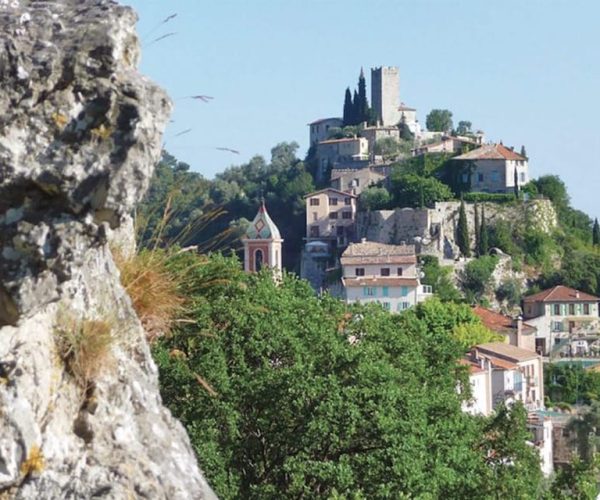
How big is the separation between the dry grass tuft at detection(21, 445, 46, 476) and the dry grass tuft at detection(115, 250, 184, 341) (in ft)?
5.10

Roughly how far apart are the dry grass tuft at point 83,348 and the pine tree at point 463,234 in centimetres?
11172

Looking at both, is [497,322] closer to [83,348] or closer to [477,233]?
[477,233]

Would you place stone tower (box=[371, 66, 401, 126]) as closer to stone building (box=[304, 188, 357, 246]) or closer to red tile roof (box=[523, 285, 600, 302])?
stone building (box=[304, 188, 357, 246])

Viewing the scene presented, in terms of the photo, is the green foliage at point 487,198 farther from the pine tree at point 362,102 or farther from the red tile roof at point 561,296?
the pine tree at point 362,102

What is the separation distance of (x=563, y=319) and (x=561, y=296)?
1632 mm

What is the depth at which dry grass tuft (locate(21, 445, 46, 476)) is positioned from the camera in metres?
3.95

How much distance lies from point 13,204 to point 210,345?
11.3m

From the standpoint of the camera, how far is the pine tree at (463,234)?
116 m

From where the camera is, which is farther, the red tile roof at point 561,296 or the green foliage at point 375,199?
the green foliage at point 375,199

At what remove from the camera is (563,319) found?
109875 mm

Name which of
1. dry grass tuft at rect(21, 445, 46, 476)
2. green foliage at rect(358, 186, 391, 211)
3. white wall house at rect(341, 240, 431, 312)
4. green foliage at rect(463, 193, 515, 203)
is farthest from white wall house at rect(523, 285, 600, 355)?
dry grass tuft at rect(21, 445, 46, 476)

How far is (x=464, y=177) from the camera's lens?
12269cm

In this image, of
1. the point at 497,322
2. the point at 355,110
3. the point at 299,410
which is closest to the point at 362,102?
the point at 355,110

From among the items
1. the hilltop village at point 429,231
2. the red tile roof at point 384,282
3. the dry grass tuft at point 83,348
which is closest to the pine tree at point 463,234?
the hilltop village at point 429,231
